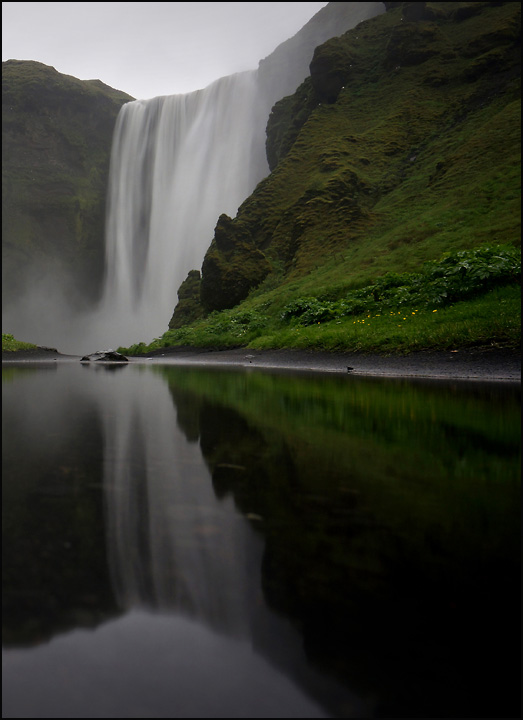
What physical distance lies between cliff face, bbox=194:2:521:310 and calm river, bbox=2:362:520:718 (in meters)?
13.8

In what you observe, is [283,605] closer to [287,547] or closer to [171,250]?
[287,547]

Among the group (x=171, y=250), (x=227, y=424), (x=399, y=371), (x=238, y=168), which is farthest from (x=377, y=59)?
(x=227, y=424)

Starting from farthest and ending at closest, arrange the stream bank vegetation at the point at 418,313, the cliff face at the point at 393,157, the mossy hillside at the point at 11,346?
the mossy hillside at the point at 11,346 < the cliff face at the point at 393,157 < the stream bank vegetation at the point at 418,313

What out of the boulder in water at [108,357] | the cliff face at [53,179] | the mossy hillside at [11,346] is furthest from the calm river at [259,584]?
the cliff face at [53,179]

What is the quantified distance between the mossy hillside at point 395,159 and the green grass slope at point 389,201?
77 mm

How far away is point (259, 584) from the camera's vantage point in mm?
863

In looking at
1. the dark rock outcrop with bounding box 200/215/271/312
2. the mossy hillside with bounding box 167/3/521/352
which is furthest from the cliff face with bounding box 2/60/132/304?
the dark rock outcrop with bounding box 200/215/271/312

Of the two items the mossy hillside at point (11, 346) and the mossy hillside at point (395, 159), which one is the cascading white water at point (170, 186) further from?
the mossy hillside at point (11, 346)

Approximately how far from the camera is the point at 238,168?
133ft

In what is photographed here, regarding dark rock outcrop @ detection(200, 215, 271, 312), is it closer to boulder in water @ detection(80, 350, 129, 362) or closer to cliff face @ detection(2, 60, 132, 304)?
boulder in water @ detection(80, 350, 129, 362)

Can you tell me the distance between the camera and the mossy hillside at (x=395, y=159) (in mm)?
16391

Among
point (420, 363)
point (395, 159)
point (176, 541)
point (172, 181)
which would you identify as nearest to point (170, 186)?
point (172, 181)

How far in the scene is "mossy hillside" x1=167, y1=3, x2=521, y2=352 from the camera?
16.4 metres

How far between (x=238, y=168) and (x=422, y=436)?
41.7m
